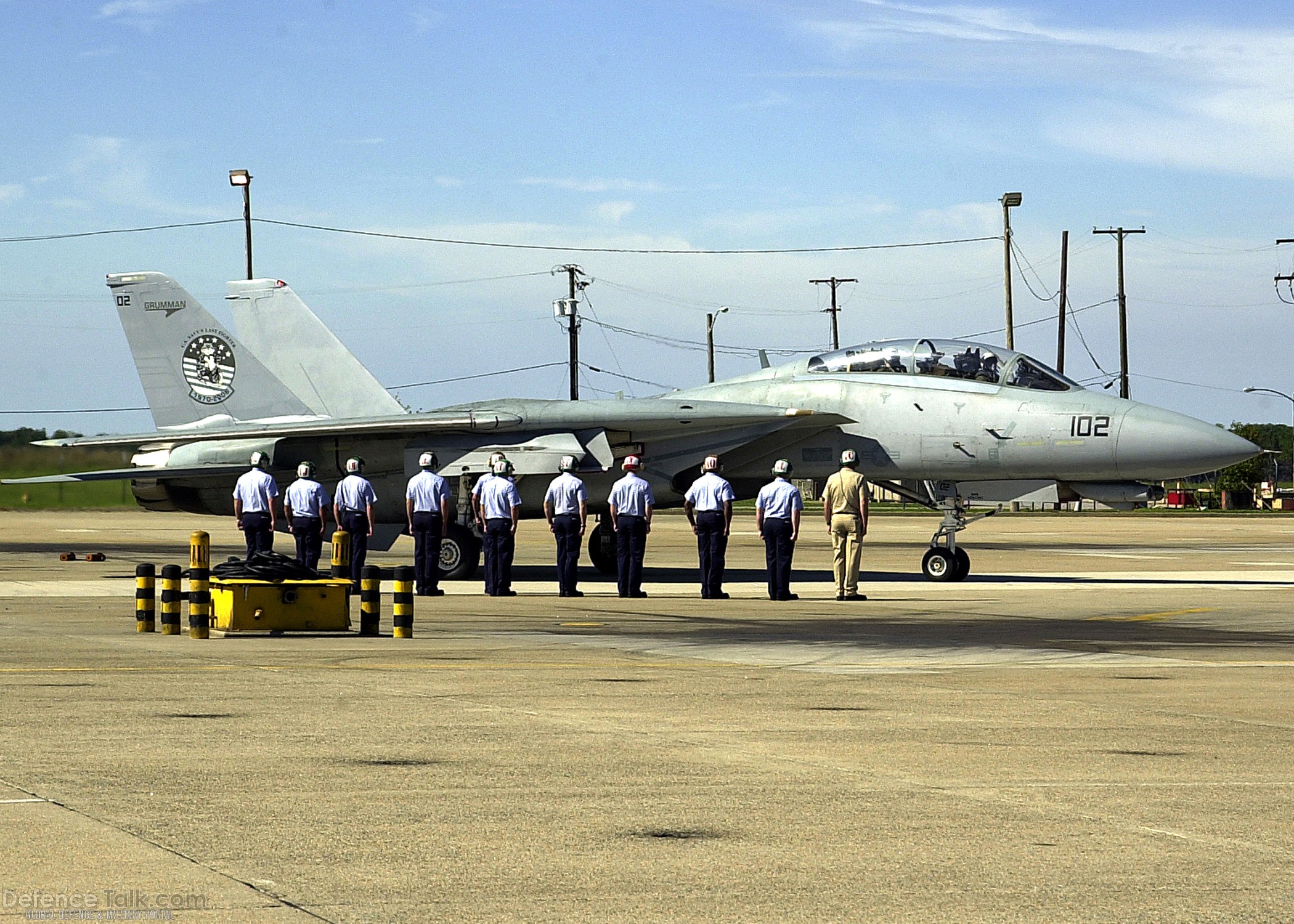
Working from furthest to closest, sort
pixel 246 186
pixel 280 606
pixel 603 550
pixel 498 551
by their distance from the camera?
1. pixel 246 186
2. pixel 603 550
3. pixel 498 551
4. pixel 280 606

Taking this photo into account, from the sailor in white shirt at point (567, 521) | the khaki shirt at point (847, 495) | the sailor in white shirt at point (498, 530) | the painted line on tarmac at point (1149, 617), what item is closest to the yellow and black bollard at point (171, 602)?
the sailor in white shirt at point (498, 530)

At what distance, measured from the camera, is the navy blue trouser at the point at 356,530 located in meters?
19.3

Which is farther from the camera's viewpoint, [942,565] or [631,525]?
[942,565]

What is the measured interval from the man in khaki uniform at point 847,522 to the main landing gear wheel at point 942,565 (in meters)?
2.73

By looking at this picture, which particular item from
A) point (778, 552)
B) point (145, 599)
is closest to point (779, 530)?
point (778, 552)

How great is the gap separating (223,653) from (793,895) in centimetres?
793

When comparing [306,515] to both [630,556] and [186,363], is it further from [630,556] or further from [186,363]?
[186,363]

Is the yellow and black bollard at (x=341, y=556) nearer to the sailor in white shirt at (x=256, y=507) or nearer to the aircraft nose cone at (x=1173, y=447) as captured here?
the sailor in white shirt at (x=256, y=507)

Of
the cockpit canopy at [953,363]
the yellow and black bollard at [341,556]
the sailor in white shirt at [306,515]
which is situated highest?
the cockpit canopy at [953,363]

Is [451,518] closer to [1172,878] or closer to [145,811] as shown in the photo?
[145,811]

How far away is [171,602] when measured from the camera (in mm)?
13406

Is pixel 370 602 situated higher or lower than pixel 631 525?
lower

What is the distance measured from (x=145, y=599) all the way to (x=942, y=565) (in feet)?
38.9

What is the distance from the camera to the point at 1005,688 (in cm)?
982
